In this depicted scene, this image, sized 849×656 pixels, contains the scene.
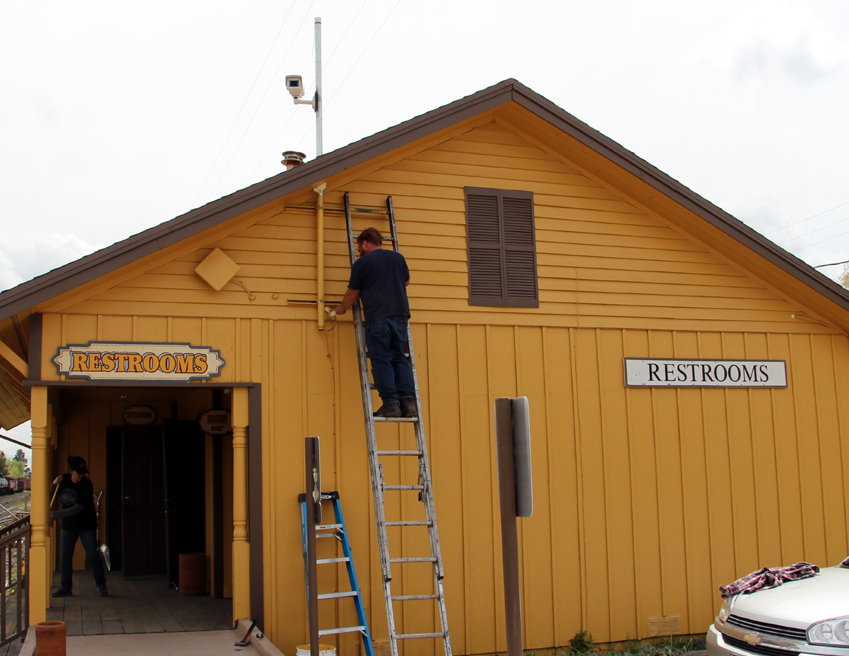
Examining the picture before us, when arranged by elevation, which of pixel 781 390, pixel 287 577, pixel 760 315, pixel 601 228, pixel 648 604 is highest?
pixel 601 228

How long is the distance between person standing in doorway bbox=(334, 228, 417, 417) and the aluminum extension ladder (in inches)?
4.2

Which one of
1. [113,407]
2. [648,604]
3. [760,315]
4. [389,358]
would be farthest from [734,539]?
[113,407]

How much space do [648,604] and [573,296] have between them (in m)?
3.55

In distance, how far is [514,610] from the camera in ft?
16.9

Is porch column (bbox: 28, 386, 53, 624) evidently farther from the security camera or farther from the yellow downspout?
the security camera

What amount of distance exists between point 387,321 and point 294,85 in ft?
28.2

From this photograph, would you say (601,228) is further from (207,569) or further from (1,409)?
(1,409)

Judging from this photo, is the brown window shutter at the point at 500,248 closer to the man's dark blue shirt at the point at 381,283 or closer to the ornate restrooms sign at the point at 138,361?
the man's dark blue shirt at the point at 381,283

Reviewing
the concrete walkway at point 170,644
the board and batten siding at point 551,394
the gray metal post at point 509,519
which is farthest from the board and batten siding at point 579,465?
the gray metal post at point 509,519

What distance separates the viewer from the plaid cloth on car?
8148mm

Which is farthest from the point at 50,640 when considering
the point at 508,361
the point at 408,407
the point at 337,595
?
the point at 508,361

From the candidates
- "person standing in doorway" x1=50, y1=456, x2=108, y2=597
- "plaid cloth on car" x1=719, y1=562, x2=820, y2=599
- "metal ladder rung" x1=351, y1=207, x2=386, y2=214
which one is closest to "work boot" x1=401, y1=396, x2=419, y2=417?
"metal ladder rung" x1=351, y1=207, x2=386, y2=214

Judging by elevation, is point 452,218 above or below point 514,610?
above

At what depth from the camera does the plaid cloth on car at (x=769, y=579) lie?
8.15 metres
